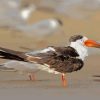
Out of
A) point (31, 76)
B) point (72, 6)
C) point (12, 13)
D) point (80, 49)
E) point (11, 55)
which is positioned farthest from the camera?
point (72, 6)

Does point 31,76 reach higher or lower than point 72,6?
lower

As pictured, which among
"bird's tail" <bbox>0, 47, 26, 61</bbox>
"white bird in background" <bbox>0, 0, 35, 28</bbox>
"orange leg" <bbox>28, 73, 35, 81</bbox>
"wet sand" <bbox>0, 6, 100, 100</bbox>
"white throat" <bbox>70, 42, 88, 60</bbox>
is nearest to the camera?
"wet sand" <bbox>0, 6, 100, 100</bbox>

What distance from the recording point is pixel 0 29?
1188 centimetres

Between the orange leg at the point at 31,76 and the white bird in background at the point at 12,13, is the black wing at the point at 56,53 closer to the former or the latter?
the orange leg at the point at 31,76

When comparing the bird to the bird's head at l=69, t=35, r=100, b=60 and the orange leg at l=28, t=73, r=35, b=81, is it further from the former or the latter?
the orange leg at l=28, t=73, r=35, b=81

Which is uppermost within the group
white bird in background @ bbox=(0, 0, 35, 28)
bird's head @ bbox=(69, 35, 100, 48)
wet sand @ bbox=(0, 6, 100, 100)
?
white bird in background @ bbox=(0, 0, 35, 28)

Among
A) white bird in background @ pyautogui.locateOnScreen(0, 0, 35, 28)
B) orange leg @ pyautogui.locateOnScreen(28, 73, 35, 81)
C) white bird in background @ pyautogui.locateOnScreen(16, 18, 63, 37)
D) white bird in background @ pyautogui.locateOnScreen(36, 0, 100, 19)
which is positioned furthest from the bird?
white bird in background @ pyautogui.locateOnScreen(36, 0, 100, 19)

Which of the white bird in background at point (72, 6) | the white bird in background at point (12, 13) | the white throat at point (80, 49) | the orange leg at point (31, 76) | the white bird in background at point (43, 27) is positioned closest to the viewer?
the white throat at point (80, 49)

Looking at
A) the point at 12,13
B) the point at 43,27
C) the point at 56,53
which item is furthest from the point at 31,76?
the point at 12,13

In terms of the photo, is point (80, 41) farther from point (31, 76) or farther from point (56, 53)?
point (31, 76)

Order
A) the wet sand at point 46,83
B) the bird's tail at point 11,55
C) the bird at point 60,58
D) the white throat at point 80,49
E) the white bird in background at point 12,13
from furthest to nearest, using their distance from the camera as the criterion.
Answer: the white bird in background at point 12,13 → the white throat at point 80,49 → the bird at point 60,58 → the bird's tail at point 11,55 → the wet sand at point 46,83

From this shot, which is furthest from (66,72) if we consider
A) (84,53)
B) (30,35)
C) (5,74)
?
(30,35)

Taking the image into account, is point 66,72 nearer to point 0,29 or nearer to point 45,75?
point 45,75

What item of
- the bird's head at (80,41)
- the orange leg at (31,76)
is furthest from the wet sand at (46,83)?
the bird's head at (80,41)
